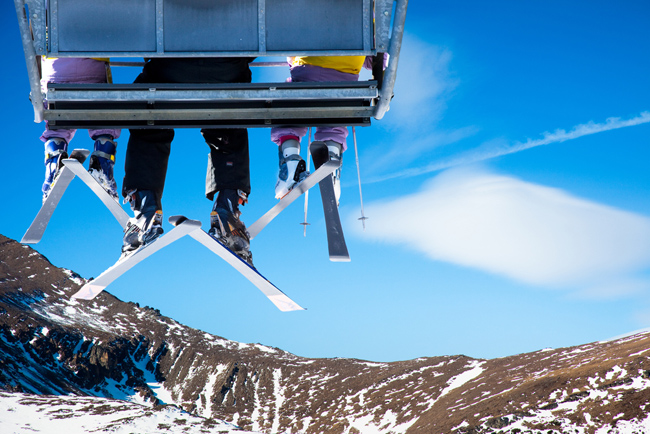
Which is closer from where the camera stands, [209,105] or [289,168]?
[209,105]

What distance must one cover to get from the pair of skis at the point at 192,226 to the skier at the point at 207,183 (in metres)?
0.32

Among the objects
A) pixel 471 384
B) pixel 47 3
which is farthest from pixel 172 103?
pixel 471 384

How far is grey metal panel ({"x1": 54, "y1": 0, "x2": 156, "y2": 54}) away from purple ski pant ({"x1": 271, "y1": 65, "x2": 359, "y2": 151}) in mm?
1462

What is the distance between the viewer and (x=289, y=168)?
719 centimetres

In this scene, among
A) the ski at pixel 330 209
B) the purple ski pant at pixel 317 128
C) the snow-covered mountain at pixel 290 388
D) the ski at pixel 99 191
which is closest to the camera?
the purple ski pant at pixel 317 128

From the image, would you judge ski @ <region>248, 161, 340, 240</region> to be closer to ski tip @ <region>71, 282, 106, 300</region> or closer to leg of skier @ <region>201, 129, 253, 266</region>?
leg of skier @ <region>201, 129, 253, 266</region>

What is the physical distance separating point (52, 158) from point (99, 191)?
625 millimetres

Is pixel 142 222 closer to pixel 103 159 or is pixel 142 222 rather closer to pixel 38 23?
pixel 103 159

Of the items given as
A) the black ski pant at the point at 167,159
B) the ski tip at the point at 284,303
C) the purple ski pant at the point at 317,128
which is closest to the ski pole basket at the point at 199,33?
the purple ski pant at the point at 317,128

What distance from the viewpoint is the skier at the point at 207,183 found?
23.4ft

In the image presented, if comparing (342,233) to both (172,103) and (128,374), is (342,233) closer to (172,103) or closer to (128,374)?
(172,103)

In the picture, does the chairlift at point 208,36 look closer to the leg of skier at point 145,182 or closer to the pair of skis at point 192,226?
the leg of skier at point 145,182

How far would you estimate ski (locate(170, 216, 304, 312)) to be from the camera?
6.72 m

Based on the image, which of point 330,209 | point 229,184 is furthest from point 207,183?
point 330,209
